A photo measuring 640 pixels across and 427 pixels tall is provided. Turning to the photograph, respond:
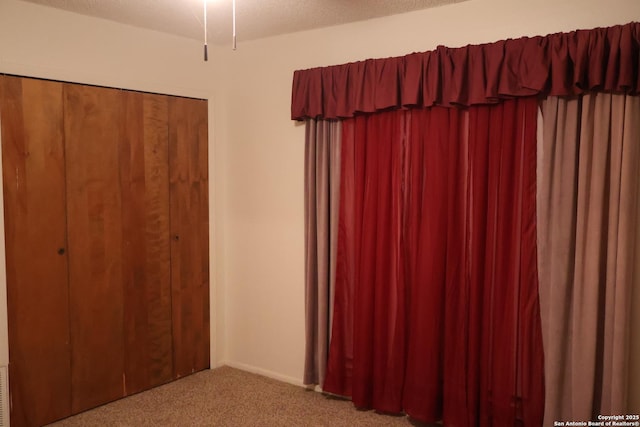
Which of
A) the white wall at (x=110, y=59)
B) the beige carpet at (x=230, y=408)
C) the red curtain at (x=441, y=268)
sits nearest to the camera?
the red curtain at (x=441, y=268)

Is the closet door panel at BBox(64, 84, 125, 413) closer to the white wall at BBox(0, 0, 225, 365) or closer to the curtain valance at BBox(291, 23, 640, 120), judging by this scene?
the white wall at BBox(0, 0, 225, 365)

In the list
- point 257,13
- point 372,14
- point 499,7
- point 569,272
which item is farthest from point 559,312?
point 257,13

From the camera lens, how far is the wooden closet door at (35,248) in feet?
8.11

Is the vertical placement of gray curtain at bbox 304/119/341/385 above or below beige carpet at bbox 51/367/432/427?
above

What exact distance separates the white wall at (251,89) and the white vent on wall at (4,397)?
120 mm

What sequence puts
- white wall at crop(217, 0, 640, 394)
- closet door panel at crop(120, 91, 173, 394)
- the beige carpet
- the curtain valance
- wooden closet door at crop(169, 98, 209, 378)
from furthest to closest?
wooden closet door at crop(169, 98, 209, 378) → closet door panel at crop(120, 91, 173, 394) → white wall at crop(217, 0, 640, 394) → the beige carpet → the curtain valance

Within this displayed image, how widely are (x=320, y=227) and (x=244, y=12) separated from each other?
137cm

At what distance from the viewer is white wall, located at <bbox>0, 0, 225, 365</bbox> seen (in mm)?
2469

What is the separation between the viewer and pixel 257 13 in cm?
269

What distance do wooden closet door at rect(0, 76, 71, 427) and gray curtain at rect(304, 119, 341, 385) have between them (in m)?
1.45

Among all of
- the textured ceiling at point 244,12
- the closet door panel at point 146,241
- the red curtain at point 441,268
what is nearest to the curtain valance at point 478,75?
the red curtain at point 441,268

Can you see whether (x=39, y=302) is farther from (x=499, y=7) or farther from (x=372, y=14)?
(x=499, y=7)

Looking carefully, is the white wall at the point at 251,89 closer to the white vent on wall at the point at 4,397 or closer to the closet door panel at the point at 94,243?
the white vent on wall at the point at 4,397

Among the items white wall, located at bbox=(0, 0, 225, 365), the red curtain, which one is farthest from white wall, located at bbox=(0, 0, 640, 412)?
the red curtain
